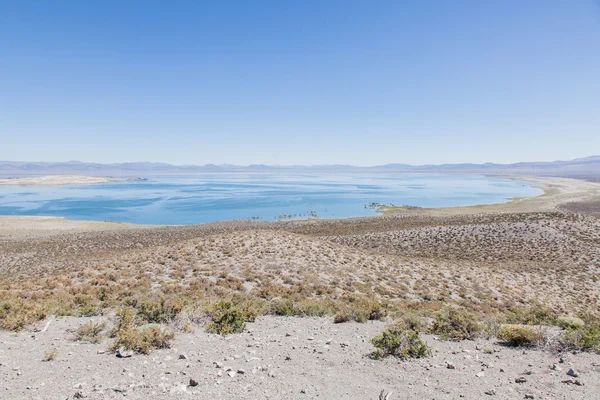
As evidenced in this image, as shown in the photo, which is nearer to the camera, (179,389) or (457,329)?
(179,389)

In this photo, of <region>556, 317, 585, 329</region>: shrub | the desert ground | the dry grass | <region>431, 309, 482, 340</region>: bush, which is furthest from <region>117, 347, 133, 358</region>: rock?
<region>556, 317, 585, 329</region>: shrub

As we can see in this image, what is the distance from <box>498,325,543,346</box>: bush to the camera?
732 centimetres

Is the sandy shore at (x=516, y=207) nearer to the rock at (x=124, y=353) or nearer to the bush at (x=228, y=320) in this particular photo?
the bush at (x=228, y=320)

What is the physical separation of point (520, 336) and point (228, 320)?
6.87 metres

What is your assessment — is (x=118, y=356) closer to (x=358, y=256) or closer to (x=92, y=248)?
(x=358, y=256)

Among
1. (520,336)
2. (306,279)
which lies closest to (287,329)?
(520,336)

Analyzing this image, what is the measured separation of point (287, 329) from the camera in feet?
28.4

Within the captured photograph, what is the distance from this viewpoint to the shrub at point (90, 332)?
7.38 metres

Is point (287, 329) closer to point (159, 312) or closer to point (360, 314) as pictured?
point (360, 314)

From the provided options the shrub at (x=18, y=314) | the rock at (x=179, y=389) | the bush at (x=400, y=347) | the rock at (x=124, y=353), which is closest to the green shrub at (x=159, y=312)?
the rock at (x=124, y=353)

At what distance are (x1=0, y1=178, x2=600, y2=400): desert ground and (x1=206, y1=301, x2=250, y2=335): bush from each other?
4 cm

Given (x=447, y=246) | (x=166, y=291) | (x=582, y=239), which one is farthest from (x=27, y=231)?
(x=582, y=239)

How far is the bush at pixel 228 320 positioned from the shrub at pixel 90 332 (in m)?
2.44

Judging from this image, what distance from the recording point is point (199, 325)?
335 inches
